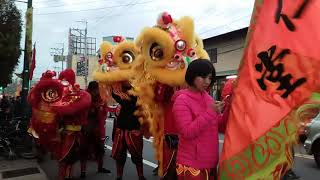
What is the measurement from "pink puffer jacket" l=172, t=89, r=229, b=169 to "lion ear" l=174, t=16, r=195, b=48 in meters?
2.28

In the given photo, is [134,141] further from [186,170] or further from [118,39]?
[186,170]

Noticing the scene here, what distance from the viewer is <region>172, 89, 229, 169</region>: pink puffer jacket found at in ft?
11.0

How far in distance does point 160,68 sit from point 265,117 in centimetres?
295

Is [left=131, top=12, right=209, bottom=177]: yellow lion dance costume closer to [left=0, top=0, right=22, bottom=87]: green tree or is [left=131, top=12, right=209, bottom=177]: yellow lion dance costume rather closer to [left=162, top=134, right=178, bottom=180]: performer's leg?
[left=162, top=134, right=178, bottom=180]: performer's leg

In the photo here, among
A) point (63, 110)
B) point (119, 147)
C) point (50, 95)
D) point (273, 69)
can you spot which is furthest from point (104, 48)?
point (273, 69)

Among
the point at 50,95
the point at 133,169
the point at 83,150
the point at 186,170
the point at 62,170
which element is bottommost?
the point at 133,169

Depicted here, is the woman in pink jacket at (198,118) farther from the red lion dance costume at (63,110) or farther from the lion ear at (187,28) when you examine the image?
the red lion dance costume at (63,110)

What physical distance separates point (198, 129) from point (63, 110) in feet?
12.6

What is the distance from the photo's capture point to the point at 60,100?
696cm

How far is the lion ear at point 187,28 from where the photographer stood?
573 centimetres

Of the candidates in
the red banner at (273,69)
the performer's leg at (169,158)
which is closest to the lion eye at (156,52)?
the performer's leg at (169,158)

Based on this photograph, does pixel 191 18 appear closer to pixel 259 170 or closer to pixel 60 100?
pixel 60 100

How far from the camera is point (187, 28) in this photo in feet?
19.0

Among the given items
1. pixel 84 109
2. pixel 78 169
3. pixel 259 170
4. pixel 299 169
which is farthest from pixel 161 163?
pixel 299 169
